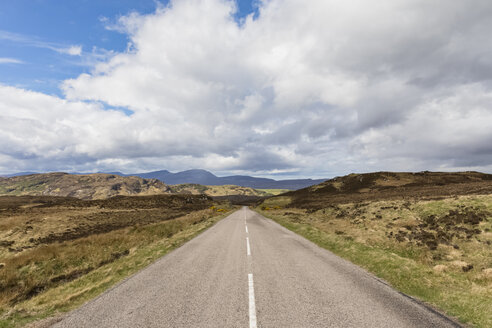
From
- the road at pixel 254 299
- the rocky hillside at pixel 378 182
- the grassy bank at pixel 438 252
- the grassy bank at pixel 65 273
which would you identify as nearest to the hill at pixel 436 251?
the grassy bank at pixel 438 252

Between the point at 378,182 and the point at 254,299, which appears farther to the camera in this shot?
the point at 378,182

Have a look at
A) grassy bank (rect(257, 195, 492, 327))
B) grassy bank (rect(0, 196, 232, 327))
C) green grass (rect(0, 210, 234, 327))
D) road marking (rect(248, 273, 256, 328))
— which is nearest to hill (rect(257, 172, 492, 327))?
grassy bank (rect(257, 195, 492, 327))

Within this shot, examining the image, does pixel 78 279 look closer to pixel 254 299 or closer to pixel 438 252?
pixel 254 299

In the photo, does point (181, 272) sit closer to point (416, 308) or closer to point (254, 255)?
point (254, 255)

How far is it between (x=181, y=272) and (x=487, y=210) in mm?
22163

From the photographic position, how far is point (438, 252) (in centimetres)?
1262

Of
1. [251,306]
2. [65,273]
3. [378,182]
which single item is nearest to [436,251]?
[251,306]

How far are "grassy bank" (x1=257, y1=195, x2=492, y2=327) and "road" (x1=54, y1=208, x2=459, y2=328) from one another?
97 cm

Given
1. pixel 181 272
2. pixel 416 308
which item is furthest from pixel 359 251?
pixel 181 272

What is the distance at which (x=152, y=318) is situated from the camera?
5777 millimetres

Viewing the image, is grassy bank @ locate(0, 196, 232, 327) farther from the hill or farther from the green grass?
the hill

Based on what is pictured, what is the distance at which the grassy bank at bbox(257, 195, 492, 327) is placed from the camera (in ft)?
23.4

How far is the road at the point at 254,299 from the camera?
5.62 m

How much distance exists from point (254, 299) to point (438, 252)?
461 inches
